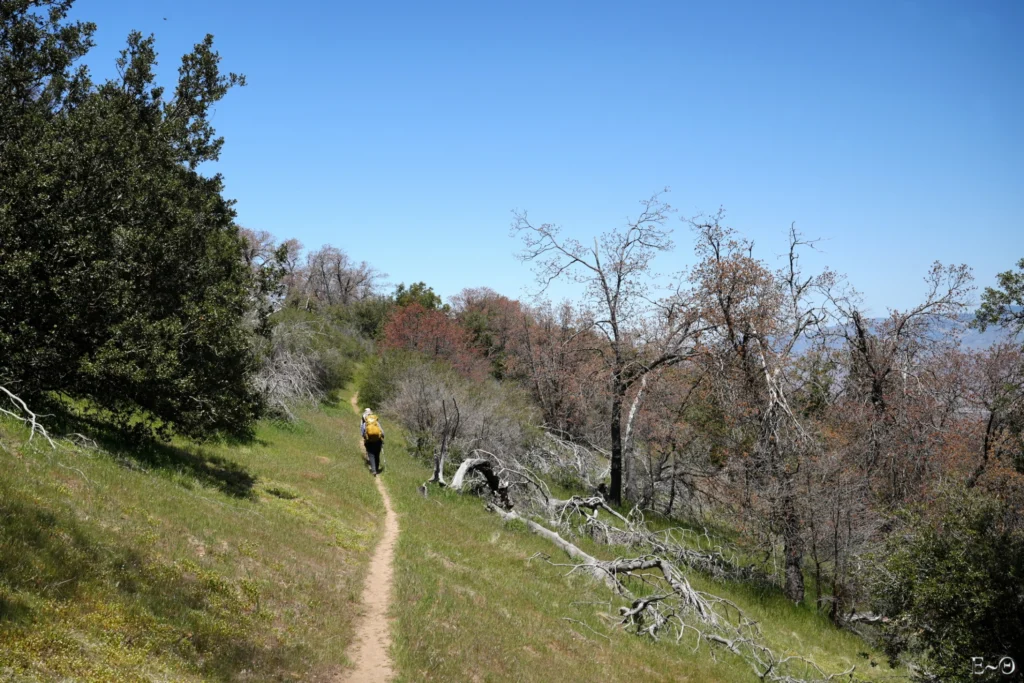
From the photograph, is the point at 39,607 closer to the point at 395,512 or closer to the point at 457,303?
the point at 395,512

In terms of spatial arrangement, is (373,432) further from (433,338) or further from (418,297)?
(418,297)

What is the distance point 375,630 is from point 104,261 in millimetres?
9092

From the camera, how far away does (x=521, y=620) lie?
416 inches

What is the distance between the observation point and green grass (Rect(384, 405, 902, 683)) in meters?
8.78

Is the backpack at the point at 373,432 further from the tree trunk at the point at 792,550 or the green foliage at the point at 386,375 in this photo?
the tree trunk at the point at 792,550

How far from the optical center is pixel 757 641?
13.4 meters

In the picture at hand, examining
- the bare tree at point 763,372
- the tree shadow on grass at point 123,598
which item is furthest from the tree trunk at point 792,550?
the tree shadow on grass at point 123,598

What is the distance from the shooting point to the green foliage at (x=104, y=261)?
37.5 ft

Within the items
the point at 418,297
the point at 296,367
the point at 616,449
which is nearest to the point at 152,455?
the point at 616,449

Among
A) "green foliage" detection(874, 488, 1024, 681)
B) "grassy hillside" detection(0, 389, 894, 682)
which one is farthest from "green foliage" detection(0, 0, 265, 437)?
"green foliage" detection(874, 488, 1024, 681)

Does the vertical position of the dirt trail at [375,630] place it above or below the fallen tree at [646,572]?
below

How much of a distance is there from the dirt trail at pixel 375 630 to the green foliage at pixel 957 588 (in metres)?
9.71

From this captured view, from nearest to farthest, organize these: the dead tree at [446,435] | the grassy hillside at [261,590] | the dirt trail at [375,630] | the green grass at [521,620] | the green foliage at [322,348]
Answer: the grassy hillside at [261,590] → the dirt trail at [375,630] → the green grass at [521,620] → the dead tree at [446,435] → the green foliage at [322,348]

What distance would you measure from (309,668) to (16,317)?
9.18 m
